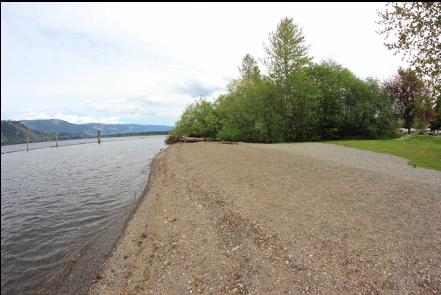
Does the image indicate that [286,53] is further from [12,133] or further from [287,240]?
[12,133]

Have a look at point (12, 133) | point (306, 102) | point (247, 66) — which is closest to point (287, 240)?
point (306, 102)

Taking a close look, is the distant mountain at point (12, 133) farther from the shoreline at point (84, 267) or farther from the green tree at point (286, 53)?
the green tree at point (286, 53)

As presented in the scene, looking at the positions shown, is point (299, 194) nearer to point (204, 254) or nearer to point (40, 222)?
point (204, 254)

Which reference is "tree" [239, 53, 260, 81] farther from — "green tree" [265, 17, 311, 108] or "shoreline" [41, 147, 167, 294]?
"shoreline" [41, 147, 167, 294]

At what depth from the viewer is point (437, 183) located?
34.8ft

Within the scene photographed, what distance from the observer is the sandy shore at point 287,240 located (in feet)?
16.2

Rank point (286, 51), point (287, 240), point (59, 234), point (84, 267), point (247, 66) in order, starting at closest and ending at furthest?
point (287, 240) → point (84, 267) → point (59, 234) → point (286, 51) → point (247, 66)

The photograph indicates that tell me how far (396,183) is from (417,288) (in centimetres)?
731

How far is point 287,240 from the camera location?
20.5 ft

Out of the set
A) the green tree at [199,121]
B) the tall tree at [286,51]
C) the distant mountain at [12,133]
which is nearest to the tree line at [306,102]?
the tall tree at [286,51]

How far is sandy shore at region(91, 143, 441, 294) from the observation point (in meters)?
4.93

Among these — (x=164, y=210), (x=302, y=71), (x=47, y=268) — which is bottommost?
(x=47, y=268)

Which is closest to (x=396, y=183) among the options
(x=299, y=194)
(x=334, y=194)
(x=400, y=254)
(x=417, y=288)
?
(x=334, y=194)

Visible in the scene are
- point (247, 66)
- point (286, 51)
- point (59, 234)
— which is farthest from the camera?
point (247, 66)
